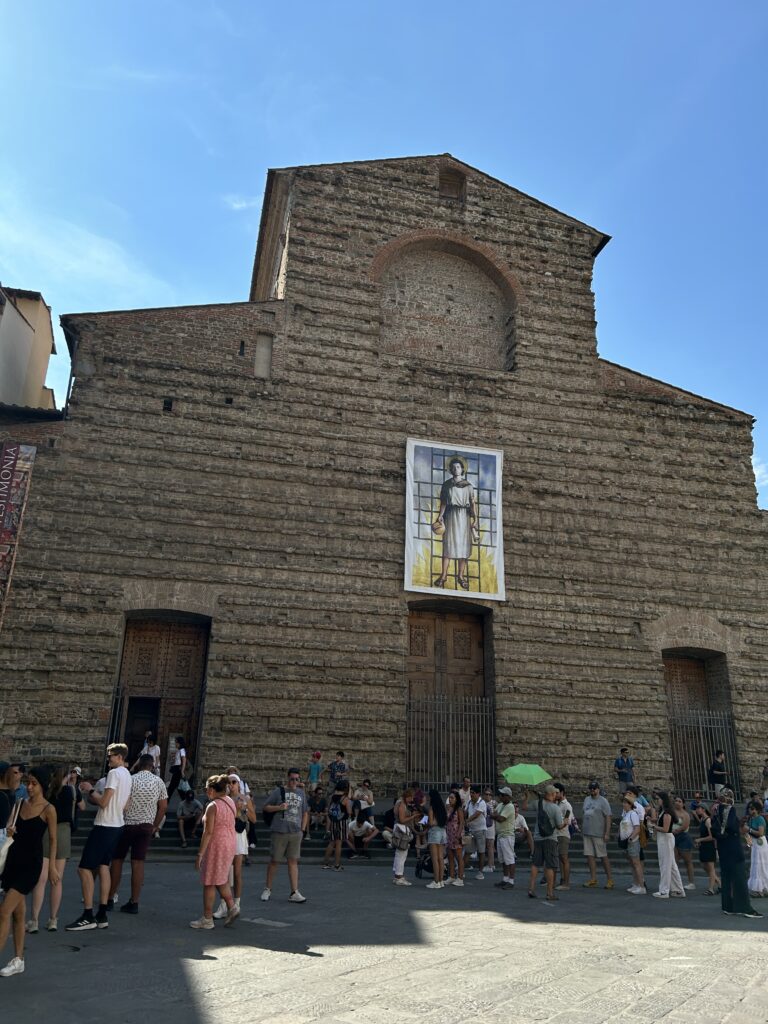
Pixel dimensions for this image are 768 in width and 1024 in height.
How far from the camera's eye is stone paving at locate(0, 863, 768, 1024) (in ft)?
15.2

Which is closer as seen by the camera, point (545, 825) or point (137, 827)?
point (137, 827)

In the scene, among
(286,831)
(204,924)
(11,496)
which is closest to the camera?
(204,924)

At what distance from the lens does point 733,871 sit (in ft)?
28.6

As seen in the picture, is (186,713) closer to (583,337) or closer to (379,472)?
(379,472)

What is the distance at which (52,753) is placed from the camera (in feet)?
43.8

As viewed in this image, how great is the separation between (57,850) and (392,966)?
2955 millimetres

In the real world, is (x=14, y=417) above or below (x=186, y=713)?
above

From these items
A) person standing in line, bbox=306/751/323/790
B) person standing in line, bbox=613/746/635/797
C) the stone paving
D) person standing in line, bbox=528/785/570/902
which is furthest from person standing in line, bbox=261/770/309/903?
person standing in line, bbox=613/746/635/797

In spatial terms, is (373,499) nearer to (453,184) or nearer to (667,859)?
(667,859)

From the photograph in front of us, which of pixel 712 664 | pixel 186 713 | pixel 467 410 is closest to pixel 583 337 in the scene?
pixel 467 410

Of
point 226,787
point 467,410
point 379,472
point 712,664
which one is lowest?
point 226,787

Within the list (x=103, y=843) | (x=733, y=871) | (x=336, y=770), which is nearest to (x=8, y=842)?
(x=103, y=843)

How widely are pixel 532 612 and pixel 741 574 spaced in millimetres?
5117

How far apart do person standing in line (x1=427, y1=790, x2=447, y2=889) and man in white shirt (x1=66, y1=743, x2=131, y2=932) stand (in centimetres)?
437
